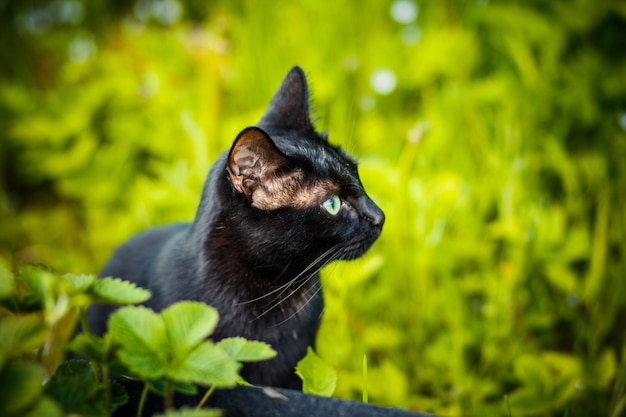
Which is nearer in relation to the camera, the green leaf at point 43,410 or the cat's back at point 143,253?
the green leaf at point 43,410

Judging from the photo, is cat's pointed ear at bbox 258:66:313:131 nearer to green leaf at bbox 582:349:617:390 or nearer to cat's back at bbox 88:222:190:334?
cat's back at bbox 88:222:190:334

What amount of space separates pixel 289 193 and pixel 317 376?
1.21ft

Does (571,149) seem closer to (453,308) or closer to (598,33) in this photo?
(598,33)

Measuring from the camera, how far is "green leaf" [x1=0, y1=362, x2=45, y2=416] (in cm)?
57

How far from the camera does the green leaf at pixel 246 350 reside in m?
0.72

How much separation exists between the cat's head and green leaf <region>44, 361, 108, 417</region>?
0.45 meters

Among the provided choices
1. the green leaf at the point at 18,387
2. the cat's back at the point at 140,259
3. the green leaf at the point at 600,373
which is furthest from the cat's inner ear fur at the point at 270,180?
the green leaf at the point at 600,373

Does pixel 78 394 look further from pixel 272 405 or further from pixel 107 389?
pixel 272 405

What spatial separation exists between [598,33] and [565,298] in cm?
95

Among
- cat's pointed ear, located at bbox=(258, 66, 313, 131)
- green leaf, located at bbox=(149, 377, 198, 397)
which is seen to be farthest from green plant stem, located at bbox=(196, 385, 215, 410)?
cat's pointed ear, located at bbox=(258, 66, 313, 131)

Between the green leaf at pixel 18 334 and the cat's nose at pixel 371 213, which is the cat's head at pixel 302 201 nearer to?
the cat's nose at pixel 371 213

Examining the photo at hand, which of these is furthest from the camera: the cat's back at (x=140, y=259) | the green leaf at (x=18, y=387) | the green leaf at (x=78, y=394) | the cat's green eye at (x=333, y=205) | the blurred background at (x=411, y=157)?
the blurred background at (x=411, y=157)

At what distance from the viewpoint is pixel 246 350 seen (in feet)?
2.39

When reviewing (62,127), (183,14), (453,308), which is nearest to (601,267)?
(453,308)
